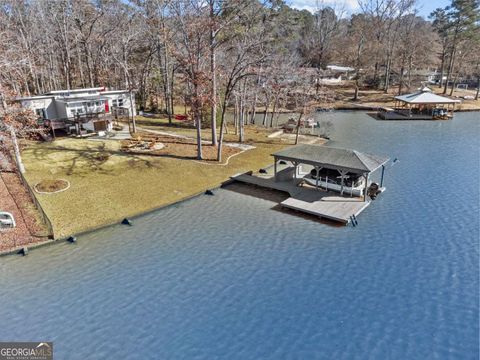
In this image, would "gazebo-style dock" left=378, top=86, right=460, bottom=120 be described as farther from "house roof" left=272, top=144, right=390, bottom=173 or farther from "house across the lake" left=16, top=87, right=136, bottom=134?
"house across the lake" left=16, top=87, right=136, bottom=134

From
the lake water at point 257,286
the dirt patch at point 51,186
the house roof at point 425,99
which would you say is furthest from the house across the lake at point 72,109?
the house roof at point 425,99

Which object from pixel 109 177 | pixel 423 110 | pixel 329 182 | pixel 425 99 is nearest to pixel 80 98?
pixel 109 177

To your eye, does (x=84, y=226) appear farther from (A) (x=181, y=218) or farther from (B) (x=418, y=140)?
(B) (x=418, y=140)

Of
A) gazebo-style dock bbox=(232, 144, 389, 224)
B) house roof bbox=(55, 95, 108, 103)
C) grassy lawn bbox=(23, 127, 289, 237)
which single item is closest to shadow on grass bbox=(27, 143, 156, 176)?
grassy lawn bbox=(23, 127, 289, 237)

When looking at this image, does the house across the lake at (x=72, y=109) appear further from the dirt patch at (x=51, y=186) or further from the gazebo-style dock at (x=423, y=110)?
the gazebo-style dock at (x=423, y=110)

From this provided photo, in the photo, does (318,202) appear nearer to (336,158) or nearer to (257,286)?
(336,158)
